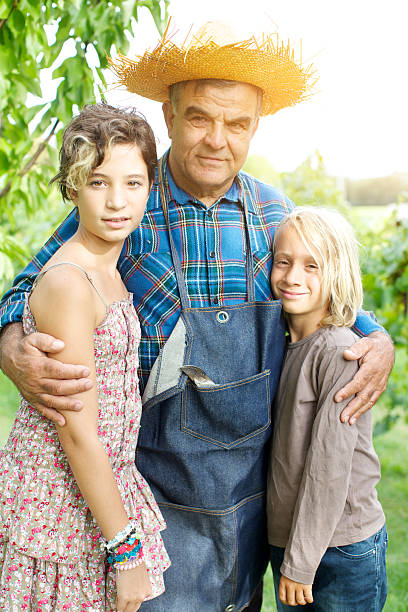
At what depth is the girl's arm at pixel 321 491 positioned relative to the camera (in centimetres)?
179

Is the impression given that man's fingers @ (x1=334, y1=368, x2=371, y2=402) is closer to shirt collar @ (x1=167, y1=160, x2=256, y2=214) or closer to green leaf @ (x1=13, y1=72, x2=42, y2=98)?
shirt collar @ (x1=167, y1=160, x2=256, y2=214)

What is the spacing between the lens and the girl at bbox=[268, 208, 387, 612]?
70.9 inches

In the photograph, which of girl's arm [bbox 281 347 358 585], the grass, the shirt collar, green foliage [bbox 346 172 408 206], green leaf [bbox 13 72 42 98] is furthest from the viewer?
green foliage [bbox 346 172 408 206]

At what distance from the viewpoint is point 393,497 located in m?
4.36

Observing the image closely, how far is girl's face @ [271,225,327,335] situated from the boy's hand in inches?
29.2

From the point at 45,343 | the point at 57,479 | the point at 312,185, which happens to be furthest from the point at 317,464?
the point at 312,185

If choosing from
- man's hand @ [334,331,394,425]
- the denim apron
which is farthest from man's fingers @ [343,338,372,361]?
the denim apron

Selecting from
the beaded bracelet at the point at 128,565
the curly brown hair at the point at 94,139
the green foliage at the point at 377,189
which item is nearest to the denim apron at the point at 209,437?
the beaded bracelet at the point at 128,565

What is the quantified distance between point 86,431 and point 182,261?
0.70 m

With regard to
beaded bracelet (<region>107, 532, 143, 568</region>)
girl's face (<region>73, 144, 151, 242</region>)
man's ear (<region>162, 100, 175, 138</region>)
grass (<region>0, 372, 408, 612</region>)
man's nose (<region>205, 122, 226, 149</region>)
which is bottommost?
grass (<region>0, 372, 408, 612</region>)

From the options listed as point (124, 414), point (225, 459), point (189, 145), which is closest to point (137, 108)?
point (189, 145)

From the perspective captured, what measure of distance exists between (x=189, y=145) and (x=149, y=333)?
609 mm

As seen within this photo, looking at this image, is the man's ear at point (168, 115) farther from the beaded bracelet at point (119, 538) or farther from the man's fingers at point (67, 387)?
the beaded bracelet at point (119, 538)

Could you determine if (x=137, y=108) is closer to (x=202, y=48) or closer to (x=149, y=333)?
(x=202, y=48)
